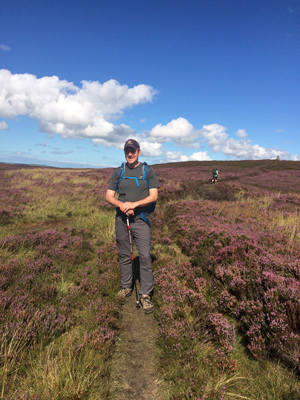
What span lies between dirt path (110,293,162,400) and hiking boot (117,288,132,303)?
0.28m

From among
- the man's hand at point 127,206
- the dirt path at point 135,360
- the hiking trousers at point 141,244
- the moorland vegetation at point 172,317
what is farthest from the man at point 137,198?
the moorland vegetation at point 172,317

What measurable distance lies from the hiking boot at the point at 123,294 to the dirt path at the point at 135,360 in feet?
0.92

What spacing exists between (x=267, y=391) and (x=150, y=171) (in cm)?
384

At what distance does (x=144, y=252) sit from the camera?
14.0ft

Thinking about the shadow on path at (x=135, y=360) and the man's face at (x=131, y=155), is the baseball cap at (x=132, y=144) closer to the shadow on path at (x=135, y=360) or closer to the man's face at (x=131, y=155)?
the man's face at (x=131, y=155)

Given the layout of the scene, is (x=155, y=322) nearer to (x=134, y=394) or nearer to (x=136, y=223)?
(x=134, y=394)

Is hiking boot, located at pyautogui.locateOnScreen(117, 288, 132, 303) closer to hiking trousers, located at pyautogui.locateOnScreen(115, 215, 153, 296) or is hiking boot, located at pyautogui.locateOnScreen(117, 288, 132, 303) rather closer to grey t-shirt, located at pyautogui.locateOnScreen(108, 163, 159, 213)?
hiking trousers, located at pyautogui.locateOnScreen(115, 215, 153, 296)

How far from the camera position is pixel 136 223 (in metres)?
4.30

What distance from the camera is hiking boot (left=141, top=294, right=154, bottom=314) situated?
4012 millimetres

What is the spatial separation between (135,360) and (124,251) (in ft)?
6.71

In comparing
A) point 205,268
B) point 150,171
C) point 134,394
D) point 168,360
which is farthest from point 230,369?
point 150,171

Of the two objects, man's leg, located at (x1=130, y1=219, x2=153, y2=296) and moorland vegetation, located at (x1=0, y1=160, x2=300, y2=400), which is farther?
man's leg, located at (x1=130, y1=219, x2=153, y2=296)

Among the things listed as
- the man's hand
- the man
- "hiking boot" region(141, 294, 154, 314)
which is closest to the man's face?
the man

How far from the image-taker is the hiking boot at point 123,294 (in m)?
4.32
